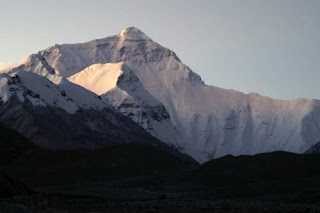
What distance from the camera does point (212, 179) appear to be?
6068 inches

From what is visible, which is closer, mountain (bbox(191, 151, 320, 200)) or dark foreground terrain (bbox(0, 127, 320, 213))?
dark foreground terrain (bbox(0, 127, 320, 213))

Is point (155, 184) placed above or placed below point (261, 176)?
below

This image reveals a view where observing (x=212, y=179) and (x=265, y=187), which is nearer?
(x=265, y=187)

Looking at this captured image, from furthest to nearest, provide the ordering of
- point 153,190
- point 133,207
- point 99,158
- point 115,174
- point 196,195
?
point 99,158 → point 115,174 → point 153,190 → point 196,195 → point 133,207

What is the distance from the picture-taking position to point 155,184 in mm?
154750

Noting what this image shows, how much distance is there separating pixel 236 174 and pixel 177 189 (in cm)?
2315

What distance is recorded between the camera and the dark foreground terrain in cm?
8369

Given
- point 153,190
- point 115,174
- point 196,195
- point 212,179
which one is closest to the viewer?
point 196,195

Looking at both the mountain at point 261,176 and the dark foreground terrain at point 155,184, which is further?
the mountain at point 261,176

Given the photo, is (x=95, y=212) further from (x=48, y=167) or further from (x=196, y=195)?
(x=48, y=167)

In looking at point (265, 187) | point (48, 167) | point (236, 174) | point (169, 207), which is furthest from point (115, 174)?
point (169, 207)

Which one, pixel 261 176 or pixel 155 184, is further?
pixel 155 184

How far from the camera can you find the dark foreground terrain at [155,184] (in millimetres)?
83688

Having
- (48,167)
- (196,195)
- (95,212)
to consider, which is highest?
(48,167)
